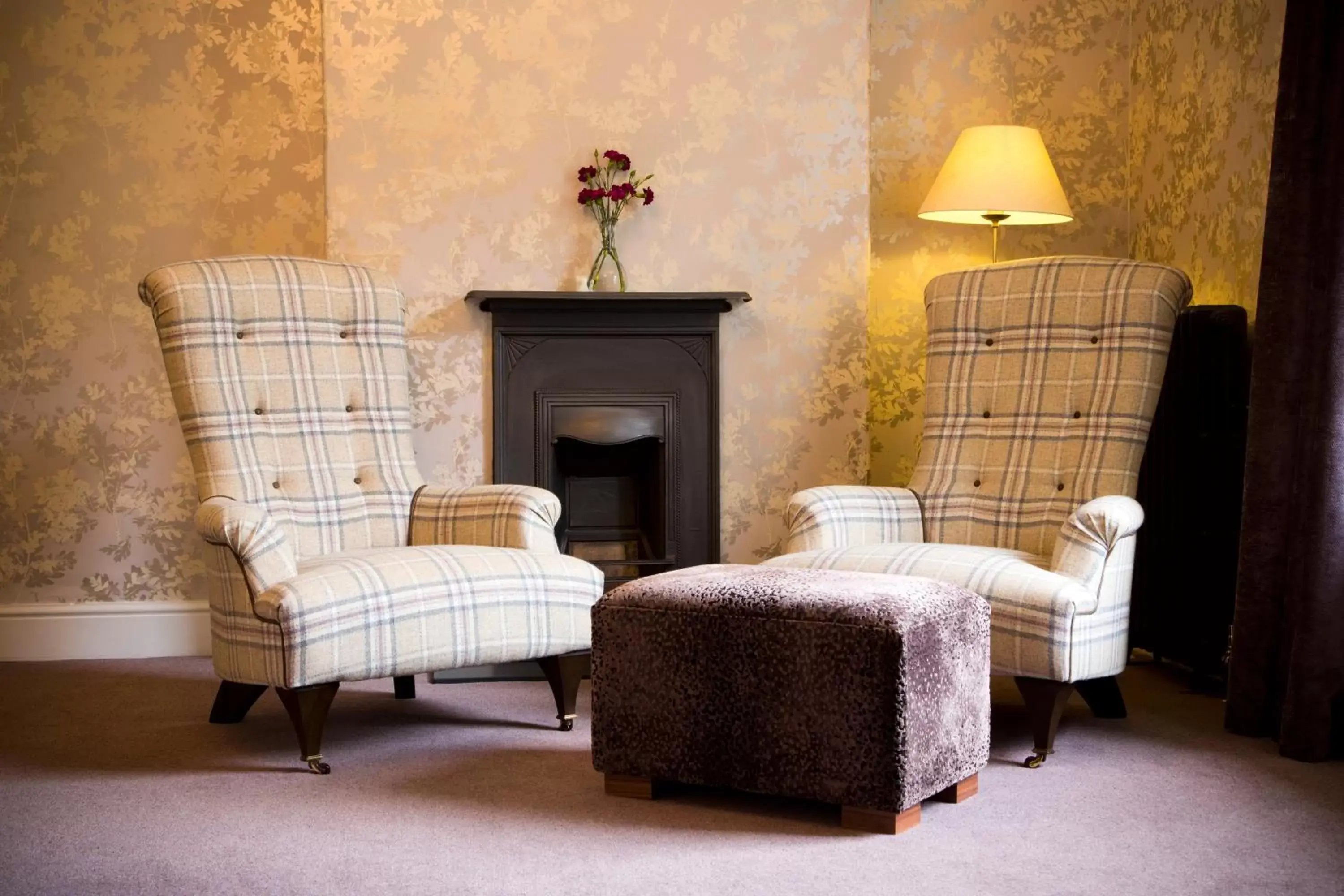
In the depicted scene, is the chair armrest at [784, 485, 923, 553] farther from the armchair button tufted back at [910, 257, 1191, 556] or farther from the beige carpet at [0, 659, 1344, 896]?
the beige carpet at [0, 659, 1344, 896]

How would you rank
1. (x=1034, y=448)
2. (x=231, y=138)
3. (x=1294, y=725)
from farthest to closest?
(x=231, y=138)
(x=1034, y=448)
(x=1294, y=725)

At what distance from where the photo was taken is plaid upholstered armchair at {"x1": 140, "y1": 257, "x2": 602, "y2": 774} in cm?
289

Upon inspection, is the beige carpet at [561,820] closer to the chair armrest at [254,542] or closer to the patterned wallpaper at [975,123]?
the chair armrest at [254,542]

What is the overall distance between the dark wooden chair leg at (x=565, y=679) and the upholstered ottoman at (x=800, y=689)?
56cm

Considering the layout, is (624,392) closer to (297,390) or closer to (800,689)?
(297,390)

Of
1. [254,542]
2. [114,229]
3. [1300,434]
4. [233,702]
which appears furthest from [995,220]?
[114,229]

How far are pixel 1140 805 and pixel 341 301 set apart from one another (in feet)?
7.43

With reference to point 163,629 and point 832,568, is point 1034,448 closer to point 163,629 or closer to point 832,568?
point 832,568

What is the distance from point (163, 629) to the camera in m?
4.29

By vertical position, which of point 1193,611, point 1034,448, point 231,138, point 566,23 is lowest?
point 1193,611

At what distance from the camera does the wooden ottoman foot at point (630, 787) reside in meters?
2.61

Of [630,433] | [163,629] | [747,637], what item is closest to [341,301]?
[630,433]

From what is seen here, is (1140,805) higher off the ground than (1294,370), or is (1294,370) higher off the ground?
(1294,370)

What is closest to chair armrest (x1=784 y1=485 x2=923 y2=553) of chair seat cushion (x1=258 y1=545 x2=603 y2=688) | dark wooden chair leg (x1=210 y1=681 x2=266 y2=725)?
chair seat cushion (x1=258 y1=545 x2=603 y2=688)
